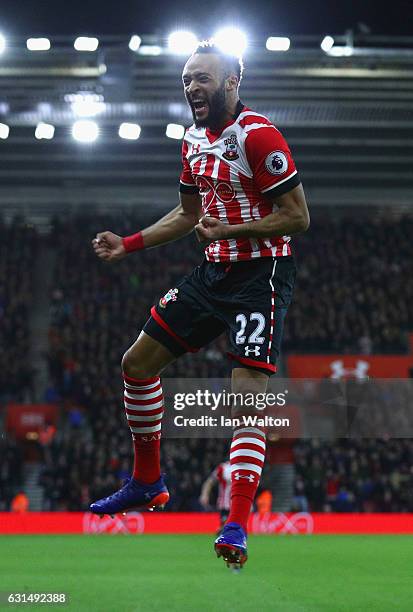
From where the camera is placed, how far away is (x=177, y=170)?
94.4 feet

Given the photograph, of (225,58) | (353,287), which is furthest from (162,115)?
(225,58)

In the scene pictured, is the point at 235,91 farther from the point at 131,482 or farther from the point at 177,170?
the point at 177,170

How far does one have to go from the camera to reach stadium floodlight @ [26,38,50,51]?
18.9 metres

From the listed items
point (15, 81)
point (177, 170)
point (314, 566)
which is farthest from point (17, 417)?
point (314, 566)

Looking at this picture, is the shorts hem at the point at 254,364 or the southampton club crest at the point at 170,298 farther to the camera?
the southampton club crest at the point at 170,298

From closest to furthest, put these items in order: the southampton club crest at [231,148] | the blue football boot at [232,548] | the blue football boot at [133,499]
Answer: the blue football boot at [232,548] < the southampton club crest at [231,148] < the blue football boot at [133,499]

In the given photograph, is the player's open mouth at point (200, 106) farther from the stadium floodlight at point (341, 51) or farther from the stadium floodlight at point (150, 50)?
the stadium floodlight at point (341, 51)

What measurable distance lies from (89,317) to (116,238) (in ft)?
66.8

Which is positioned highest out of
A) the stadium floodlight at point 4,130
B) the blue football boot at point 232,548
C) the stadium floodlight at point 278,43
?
the stadium floodlight at point 4,130

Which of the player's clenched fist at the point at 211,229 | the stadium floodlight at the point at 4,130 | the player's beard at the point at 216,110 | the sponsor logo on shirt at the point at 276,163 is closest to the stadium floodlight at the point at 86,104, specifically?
the stadium floodlight at the point at 4,130

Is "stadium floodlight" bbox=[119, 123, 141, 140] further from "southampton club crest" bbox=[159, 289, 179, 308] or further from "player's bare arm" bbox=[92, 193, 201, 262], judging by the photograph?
"southampton club crest" bbox=[159, 289, 179, 308]

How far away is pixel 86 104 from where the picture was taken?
2238cm

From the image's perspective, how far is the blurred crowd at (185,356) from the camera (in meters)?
20.9

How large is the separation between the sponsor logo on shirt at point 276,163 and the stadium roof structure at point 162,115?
579 inches
